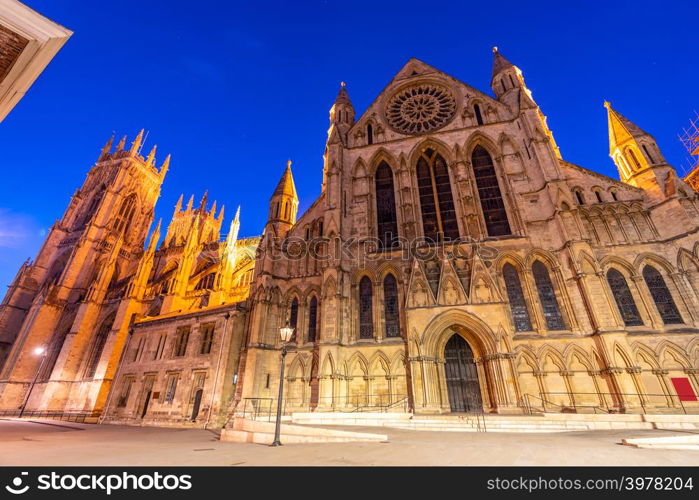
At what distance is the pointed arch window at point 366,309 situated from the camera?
57.0ft

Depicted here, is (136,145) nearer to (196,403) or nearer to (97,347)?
(97,347)

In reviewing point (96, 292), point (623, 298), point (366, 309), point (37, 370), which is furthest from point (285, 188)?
point (37, 370)

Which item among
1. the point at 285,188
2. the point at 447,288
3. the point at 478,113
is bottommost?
the point at 447,288

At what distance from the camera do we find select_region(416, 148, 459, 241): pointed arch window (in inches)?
773

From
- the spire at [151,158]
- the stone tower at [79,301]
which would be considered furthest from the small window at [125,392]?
the spire at [151,158]

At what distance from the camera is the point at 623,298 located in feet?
49.0

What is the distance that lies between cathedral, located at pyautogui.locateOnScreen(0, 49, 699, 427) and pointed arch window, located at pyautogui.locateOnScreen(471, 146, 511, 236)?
12 cm

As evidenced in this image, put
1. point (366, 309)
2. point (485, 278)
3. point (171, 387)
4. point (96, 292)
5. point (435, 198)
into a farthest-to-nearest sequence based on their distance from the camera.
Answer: point (96, 292) < point (435, 198) < point (171, 387) < point (366, 309) < point (485, 278)

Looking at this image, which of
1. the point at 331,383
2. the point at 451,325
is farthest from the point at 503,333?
the point at 331,383

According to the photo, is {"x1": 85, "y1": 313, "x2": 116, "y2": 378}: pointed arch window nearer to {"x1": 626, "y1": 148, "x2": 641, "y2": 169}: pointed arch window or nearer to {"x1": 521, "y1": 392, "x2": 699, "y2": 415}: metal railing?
{"x1": 521, "y1": 392, "x2": 699, "y2": 415}: metal railing

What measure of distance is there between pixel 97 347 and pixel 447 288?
3490cm

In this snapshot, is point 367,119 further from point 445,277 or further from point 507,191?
point 445,277

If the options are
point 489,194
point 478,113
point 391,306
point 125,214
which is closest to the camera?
point 391,306
